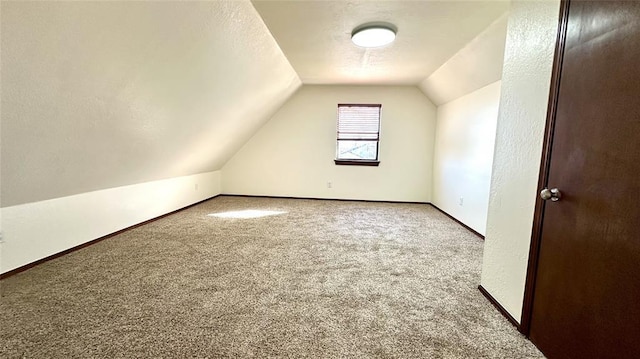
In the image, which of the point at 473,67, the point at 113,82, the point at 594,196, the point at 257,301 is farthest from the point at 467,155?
the point at 113,82

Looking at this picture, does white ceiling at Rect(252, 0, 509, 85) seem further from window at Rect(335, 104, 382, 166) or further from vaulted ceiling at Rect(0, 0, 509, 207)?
window at Rect(335, 104, 382, 166)

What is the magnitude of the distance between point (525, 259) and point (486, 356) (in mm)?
564

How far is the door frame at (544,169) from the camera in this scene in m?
1.26

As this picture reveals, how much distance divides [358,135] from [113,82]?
3.94 metres

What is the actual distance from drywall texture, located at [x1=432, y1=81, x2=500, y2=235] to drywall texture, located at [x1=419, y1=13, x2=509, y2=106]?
12 cm

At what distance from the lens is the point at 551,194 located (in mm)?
1266

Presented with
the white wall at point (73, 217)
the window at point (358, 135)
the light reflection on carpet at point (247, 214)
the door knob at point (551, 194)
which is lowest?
the light reflection on carpet at point (247, 214)

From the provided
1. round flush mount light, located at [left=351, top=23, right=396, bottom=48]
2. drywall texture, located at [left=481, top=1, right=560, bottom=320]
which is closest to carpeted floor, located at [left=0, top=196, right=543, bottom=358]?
drywall texture, located at [left=481, top=1, right=560, bottom=320]

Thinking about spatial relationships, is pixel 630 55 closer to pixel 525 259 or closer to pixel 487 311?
pixel 525 259

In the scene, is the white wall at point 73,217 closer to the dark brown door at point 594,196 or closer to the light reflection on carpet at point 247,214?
the light reflection on carpet at point 247,214

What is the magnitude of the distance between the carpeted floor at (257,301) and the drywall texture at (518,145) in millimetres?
270

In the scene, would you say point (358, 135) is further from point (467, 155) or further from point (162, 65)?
point (162, 65)

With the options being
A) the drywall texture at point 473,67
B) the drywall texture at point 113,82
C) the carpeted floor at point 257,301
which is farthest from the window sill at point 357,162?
the drywall texture at point 113,82

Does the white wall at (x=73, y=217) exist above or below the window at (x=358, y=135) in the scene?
below
